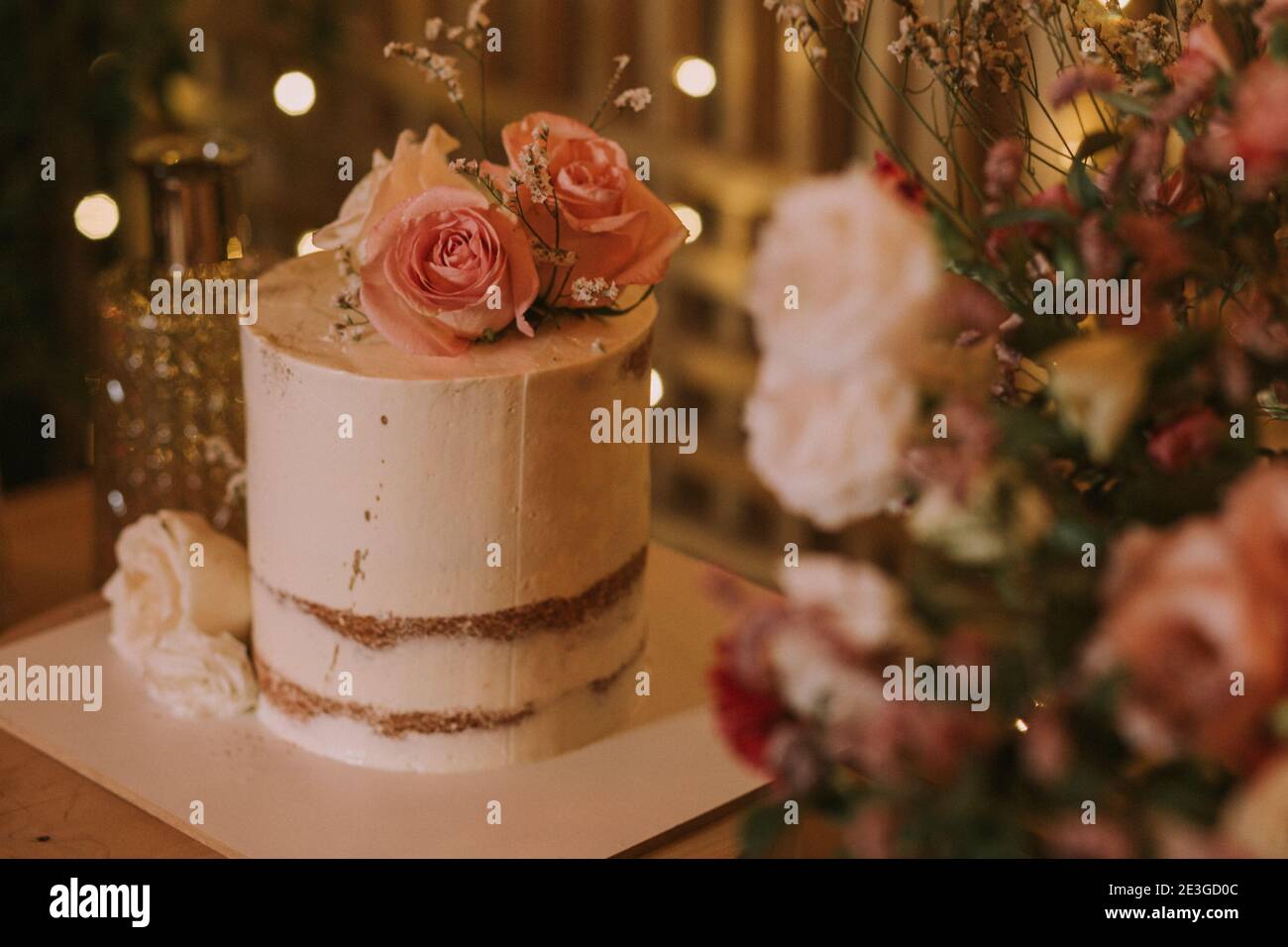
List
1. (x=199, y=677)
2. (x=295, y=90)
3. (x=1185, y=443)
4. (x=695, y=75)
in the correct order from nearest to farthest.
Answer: (x=1185, y=443) → (x=199, y=677) → (x=295, y=90) → (x=695, y=75)

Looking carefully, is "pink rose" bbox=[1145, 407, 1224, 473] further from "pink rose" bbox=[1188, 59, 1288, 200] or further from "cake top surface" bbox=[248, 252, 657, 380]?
"cake top surface" bbox=[248, 252, 657, 380]

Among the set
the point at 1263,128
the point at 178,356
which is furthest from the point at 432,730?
the point at 1263,128

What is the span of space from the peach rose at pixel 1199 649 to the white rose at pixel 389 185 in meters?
0.61

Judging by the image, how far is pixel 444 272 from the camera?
918 mm

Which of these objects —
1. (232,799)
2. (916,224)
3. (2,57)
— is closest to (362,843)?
(232,799)

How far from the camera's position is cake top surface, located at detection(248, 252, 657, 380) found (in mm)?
936

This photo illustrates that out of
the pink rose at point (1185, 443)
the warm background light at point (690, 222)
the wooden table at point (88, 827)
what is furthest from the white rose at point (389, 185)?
the pink rose at point (1185, 443)

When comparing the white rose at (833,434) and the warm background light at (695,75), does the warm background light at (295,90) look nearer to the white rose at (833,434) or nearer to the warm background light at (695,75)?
the warm background light at (695,75)

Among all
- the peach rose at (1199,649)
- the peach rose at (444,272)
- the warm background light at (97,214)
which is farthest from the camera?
the warm background light at (97,214)

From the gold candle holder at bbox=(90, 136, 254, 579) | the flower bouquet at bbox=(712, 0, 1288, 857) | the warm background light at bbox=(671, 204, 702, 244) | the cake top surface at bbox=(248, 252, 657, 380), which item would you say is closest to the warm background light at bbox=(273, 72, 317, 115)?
the gold candle holder at bbox=(90, 136, 254, 579)

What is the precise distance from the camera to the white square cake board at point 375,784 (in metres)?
0.95

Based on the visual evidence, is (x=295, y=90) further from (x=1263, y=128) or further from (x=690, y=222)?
(x=1263, y=128)

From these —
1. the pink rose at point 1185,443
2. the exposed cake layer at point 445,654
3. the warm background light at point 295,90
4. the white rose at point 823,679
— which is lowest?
the exposed cake layer at point 445,654

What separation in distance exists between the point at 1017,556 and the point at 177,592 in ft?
2.42
